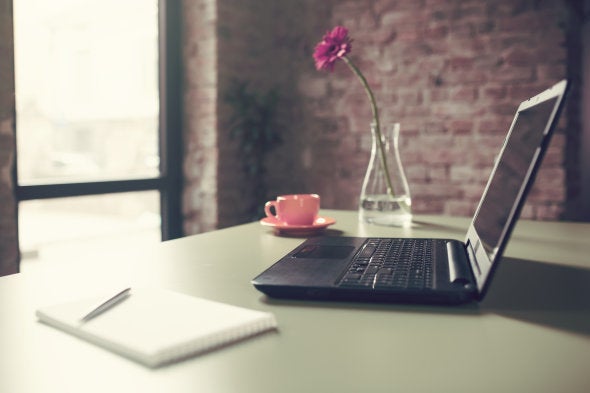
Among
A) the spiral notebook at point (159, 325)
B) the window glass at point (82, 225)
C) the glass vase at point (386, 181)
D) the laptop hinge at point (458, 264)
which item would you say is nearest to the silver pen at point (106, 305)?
the spiral notebook at point (159, 325)

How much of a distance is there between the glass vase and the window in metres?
1.85

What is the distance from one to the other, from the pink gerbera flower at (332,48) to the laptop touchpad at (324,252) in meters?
0.52

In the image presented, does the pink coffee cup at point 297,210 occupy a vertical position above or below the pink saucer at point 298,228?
above

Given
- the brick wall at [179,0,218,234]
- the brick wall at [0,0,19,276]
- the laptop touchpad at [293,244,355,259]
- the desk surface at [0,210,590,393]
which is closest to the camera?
the desk surface at [0,210,590,393]

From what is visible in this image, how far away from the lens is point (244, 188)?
3.72 metres

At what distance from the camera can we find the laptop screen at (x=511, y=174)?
76 cm

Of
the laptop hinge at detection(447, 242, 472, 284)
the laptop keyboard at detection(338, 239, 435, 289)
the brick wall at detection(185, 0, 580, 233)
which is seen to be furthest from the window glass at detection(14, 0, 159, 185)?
the laptop hinge at detection(447, 242, 472, 284)

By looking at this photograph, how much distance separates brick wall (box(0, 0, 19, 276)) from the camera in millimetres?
2570

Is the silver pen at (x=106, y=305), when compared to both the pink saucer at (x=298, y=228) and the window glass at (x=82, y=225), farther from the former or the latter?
the window glass at (x=82, y=225)

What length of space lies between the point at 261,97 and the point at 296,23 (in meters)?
0.58

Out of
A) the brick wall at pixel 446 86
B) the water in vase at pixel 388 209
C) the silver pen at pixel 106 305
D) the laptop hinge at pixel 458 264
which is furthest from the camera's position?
the brick wall at pixel 446 86

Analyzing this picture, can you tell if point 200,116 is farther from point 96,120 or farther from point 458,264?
point 458,264

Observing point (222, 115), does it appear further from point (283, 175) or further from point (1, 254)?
point (1, 254)

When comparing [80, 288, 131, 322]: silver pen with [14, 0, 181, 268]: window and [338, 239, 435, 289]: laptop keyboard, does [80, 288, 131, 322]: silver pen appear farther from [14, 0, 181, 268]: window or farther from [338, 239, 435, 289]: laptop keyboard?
[14, 0, 181, 268]: window
